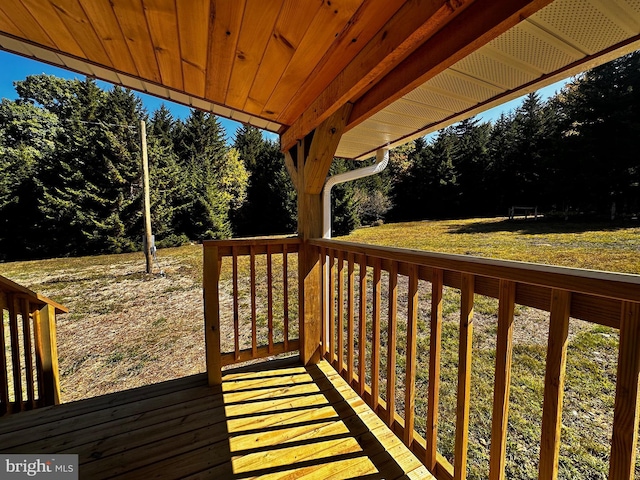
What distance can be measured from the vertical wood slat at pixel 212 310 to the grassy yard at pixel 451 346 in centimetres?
125

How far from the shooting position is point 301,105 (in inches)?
73.8

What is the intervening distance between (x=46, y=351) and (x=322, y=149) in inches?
91.3

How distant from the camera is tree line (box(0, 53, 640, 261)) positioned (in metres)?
10.6

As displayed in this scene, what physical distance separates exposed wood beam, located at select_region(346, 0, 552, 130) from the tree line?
1054 centimetres

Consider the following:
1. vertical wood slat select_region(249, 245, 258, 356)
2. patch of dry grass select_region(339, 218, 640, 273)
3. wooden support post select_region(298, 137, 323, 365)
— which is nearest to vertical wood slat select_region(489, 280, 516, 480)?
wooden support post select_region(298, 137, 323, 365)

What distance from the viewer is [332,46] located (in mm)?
1231

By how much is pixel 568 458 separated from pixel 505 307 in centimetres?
149

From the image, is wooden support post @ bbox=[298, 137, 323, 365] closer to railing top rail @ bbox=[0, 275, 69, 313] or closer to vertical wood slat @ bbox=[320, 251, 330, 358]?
vertical wood slat @ bbox=[320, 251, 330, 358]

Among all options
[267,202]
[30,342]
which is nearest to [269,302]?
[30,342]

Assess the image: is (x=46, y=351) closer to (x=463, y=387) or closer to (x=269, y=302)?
(x=269, y=302)

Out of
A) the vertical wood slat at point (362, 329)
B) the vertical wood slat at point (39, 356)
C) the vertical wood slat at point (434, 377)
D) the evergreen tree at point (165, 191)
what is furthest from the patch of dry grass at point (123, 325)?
the evergreen tree at point (165, 191)

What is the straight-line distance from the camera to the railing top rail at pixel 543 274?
604 mm

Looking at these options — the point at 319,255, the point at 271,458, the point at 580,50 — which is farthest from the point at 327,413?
the point at 580,50

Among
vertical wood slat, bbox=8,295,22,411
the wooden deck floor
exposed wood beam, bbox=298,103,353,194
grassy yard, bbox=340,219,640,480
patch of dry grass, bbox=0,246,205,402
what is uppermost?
exposed wood beam, bbox=298,103,353,194
